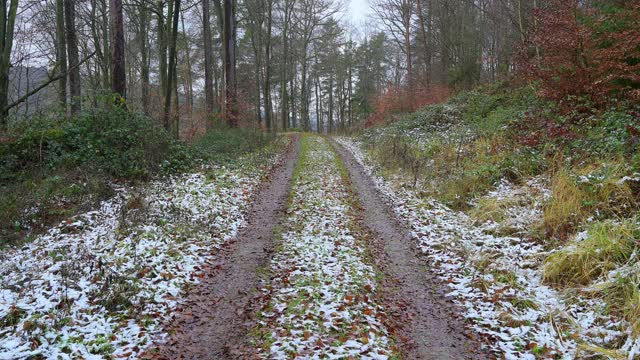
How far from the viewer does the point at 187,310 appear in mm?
5121

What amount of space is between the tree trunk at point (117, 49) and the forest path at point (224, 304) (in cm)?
705

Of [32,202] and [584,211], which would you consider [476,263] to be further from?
[32,202]

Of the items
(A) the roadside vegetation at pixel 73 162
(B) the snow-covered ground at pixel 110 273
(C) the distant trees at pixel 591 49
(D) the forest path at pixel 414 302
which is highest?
(C) the distant trees at pixel 591 49

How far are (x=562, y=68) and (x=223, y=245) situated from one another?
1086 centimetres

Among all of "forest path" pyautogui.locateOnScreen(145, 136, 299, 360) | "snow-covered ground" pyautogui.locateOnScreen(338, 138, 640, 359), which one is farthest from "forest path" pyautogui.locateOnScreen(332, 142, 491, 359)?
"forest path" pyautogui.locateOnScreen(145, 136, 299, 360)

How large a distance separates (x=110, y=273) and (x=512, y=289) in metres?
5.91

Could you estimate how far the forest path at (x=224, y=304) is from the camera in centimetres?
435

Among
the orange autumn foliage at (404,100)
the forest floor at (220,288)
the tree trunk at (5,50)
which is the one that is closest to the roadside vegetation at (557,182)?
the forest floor at (220,288)

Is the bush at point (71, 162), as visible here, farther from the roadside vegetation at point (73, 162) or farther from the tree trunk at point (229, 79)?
the tree trunk at point (229, 79)

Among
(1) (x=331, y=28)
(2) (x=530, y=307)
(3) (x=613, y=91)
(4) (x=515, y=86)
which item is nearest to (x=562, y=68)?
(3) (x=613, y=91)

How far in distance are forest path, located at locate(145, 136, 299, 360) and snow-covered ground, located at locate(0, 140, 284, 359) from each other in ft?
0.71

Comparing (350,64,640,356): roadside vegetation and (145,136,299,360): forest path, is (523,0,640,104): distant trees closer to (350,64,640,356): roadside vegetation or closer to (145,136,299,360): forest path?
(350,64,640,356): roadside vegetation

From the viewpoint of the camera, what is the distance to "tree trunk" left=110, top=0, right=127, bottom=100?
38.0 feet

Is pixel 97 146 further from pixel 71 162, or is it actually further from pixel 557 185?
pixel 557 185
